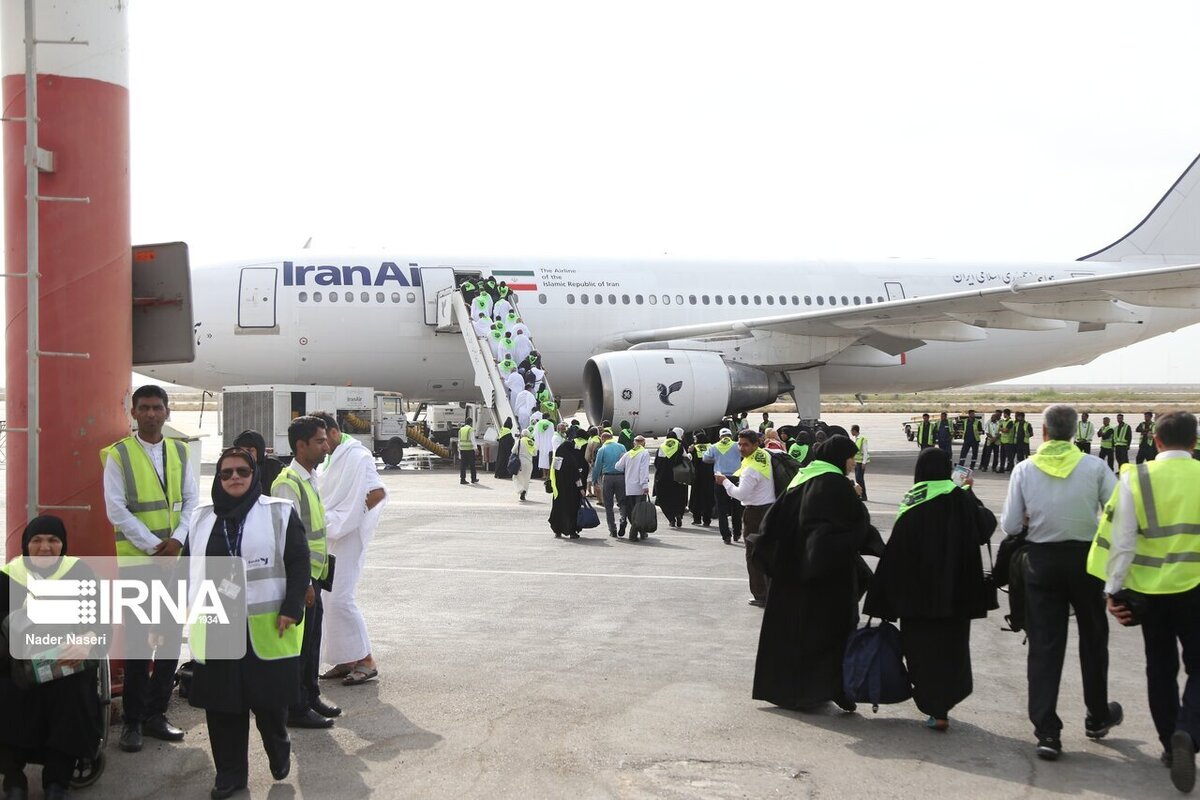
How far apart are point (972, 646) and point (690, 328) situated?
51.8 feet

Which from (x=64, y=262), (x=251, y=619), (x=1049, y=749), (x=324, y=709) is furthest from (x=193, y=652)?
(x=1049, y=749)

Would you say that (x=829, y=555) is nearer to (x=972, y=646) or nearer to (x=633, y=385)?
(x=972, y=646)

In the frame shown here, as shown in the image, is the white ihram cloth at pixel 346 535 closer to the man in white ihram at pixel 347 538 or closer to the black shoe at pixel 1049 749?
the man in white ihram at pixel 347 538

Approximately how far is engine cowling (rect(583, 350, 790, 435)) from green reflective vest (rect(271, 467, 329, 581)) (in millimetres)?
14265

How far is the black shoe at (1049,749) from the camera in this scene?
5.35 meters

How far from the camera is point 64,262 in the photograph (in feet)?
19.1

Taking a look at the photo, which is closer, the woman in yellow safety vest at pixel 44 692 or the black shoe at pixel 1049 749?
the woman in yellow safety vest at pixel 44 692

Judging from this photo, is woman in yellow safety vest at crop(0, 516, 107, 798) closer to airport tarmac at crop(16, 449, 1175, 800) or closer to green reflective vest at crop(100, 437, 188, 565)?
airport tarmac at crop(16, 449, 1175, 800)

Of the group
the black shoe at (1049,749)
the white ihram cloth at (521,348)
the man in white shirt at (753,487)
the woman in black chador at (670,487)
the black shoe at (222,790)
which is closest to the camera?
the black shoe at (222,790)

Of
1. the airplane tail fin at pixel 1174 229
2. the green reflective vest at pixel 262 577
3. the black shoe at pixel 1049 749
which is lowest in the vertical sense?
the black shoe at pixel 1049 749

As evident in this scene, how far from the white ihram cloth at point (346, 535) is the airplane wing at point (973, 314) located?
14.6 metres

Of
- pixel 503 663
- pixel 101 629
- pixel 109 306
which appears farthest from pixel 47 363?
pixel 503 663

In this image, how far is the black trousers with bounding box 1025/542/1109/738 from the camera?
218 inches

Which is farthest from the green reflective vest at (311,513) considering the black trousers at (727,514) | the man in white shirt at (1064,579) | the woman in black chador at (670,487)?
the woman in black chador at (670,487)
